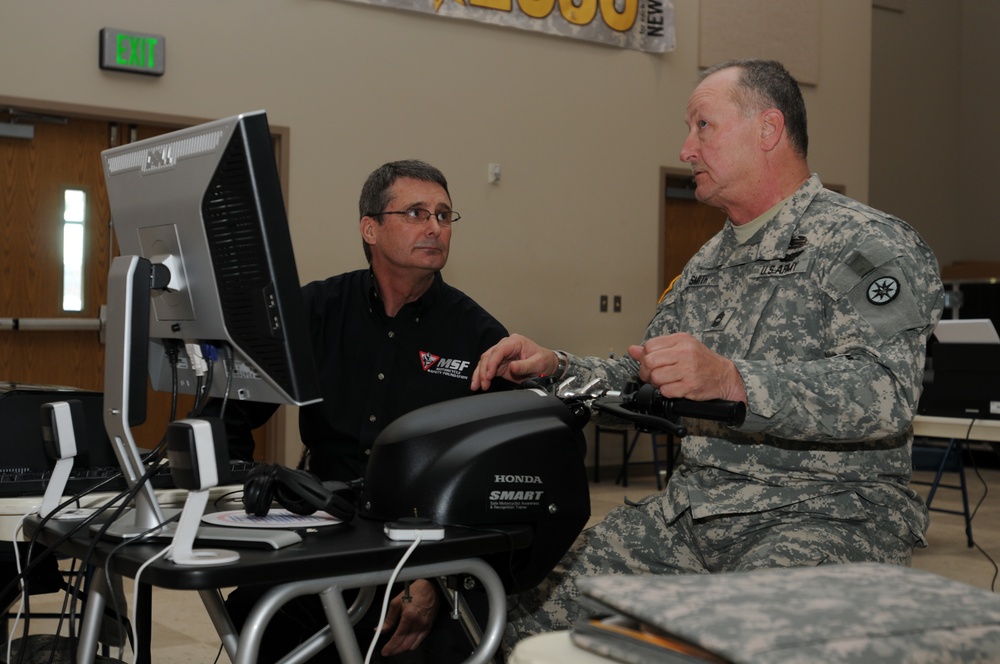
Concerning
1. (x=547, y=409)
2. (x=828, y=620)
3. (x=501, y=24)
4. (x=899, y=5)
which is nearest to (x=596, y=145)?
(x=501, y=24)

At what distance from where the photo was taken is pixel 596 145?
7.32 m

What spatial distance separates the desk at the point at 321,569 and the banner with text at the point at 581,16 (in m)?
5.42

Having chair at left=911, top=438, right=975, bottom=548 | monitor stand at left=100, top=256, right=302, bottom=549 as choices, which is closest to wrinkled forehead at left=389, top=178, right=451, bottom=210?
monitor stand at left=100, top=256, right=302, bottom=549

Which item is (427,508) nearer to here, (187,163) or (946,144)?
(187,163)

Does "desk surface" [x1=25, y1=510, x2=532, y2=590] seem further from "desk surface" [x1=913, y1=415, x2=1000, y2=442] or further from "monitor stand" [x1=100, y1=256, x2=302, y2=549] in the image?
"desk surface" [x1=913, y1=415, x2=1000, y2=442]

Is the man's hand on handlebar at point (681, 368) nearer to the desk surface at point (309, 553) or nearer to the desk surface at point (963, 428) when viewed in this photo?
the desk surface at point (309, 553)

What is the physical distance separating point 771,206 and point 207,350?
1133mm

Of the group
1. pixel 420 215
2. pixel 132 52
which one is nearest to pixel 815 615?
pixel 420 215

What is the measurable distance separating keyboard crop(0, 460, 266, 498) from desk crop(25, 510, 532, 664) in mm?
194

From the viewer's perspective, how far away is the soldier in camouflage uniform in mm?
1635

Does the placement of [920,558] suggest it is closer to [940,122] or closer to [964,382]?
[964,382]

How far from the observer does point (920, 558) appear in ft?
16.6

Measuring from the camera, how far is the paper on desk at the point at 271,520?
1.38 meters

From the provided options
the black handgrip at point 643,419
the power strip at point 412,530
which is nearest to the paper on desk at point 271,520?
the power strip at point 412,530
